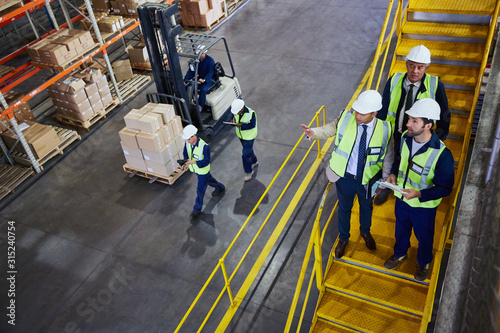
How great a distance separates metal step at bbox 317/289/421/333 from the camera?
501 centimetres

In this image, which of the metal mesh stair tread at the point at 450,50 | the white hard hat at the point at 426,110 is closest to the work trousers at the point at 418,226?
the white hard hat at the point at 426,110

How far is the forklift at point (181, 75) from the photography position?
369 inches

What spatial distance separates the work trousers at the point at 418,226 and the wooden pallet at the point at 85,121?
9.20 m

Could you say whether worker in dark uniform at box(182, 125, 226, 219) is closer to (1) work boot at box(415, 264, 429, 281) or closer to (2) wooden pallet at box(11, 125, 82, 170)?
(1) work boot at box(415, 264, 429, 281)

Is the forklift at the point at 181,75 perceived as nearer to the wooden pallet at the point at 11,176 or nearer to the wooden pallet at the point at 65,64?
the wooden pallet at the point at 65,64

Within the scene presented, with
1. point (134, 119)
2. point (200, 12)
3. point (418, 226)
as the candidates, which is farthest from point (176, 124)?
point (200, 12)

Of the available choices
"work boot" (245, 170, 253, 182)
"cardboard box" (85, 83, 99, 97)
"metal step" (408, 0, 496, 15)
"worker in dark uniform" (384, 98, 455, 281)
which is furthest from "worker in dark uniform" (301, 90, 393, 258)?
"cardboard box" (85, 83, 99, 97)

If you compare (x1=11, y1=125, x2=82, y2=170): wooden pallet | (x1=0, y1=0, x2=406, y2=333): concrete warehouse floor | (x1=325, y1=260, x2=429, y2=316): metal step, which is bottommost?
(x1=0, y1=0, x2=406, y2=333): concrete warehouse floor

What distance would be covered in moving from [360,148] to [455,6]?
15.9ft

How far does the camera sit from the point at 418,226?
15.5 ft

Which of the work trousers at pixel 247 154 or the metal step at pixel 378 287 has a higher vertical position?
the metal step at pixel 378 287

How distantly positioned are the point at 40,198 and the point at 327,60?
8998mm

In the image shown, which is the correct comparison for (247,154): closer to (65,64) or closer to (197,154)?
(197,154)

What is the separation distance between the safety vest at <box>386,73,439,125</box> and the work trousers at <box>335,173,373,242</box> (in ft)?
4.15
